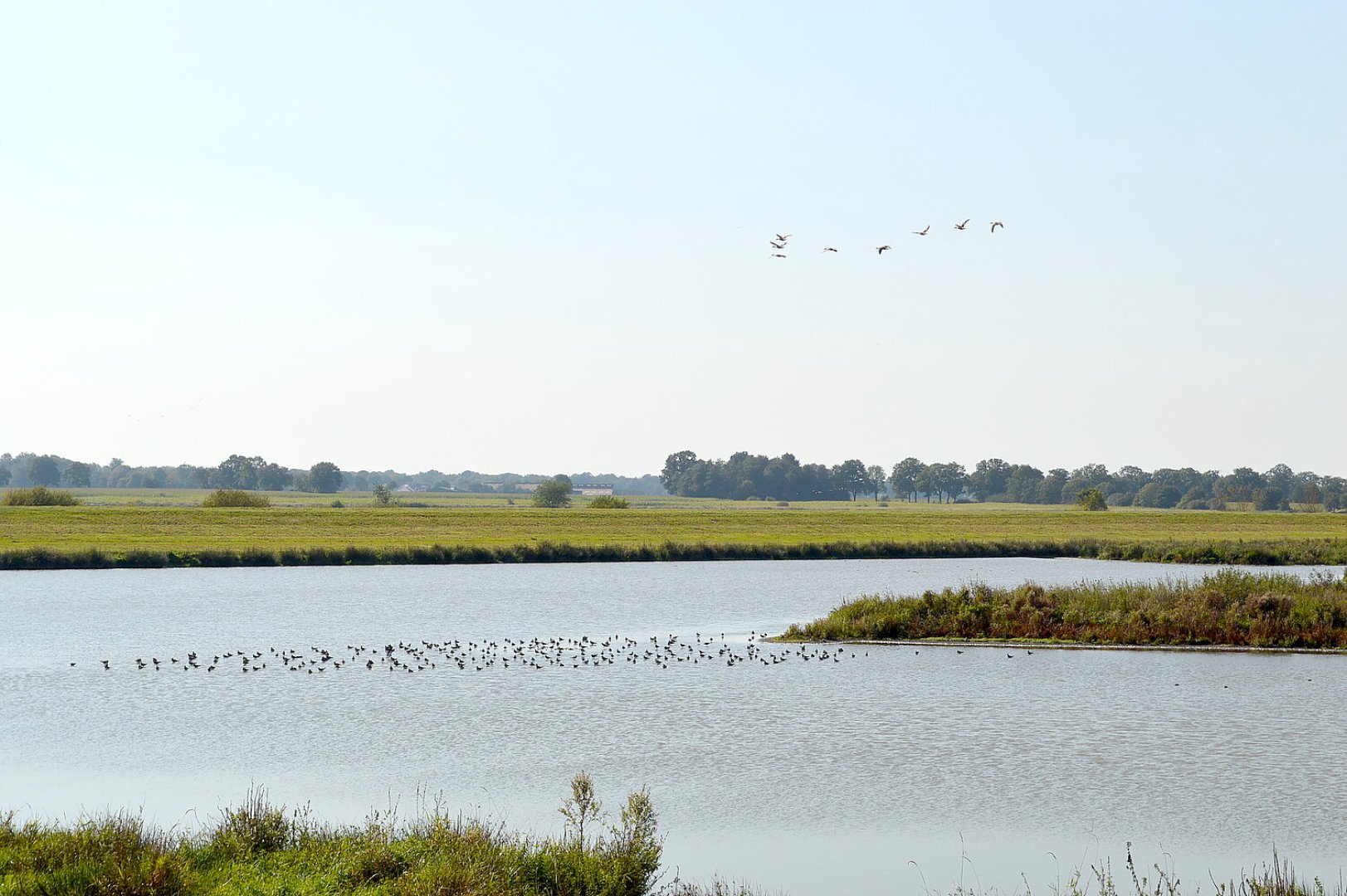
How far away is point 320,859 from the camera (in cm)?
1314

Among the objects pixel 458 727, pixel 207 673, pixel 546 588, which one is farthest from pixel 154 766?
pixel 546 588

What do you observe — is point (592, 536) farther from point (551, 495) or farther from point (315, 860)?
point (315, 860)

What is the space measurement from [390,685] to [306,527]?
230ft

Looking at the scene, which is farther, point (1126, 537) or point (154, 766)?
point (1126, 537)

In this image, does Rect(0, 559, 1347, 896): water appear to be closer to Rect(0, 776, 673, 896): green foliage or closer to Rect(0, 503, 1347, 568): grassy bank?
Rect(0, 776, 673, 896): green foliage

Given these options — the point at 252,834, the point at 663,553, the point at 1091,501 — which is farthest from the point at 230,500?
the point at 252,834

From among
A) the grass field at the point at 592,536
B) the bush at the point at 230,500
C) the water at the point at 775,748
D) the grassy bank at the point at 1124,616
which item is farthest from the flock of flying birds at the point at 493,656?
the bush at the point at 230,500

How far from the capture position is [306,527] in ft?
317

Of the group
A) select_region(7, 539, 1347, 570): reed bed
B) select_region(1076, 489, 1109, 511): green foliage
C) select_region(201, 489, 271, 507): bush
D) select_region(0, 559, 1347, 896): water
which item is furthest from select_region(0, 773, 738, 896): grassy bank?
select_region(1076, 489, 1109, 511): green foliage

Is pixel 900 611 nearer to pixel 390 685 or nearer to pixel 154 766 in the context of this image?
pixel 390 685

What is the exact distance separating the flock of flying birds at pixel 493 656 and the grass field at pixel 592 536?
39649mm

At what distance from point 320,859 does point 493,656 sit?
69.7ft

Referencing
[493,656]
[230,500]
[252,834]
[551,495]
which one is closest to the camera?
[252,834]

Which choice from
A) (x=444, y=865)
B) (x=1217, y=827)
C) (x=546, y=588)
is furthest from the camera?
(x=546, y=588)
